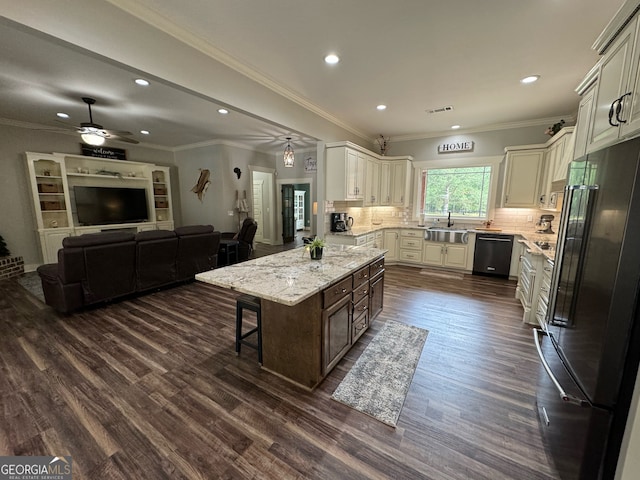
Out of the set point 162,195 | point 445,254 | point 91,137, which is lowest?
point 445,254

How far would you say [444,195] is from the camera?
19.4 feet

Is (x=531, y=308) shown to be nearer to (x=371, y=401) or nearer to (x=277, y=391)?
(x=371, y=401)

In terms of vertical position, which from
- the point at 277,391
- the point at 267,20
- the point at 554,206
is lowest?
the point at 277,391

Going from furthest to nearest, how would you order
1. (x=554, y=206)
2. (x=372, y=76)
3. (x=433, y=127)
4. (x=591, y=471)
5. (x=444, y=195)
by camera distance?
(x=444, y=195) < (x=433, y=127) < (x=554, y=206) < (x=372, y=76) < (x=591, y=471)

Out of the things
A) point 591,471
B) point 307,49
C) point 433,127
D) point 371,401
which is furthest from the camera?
point 433,127

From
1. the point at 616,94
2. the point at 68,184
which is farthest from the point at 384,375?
the point at 68,184

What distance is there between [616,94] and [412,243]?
14.5 feet

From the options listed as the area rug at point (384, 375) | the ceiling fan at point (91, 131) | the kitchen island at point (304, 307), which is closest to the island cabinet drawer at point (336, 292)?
the kitchen island at point (304, 307)

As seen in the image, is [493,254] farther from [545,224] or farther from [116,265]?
[116,265]

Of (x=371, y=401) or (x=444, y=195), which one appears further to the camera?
(x=444, y=195)

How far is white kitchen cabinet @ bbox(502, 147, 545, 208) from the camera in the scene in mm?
4574

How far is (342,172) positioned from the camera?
15.2 feet

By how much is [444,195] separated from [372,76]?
3.74m

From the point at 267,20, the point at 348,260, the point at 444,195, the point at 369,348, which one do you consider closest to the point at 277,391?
the point at 369,348
